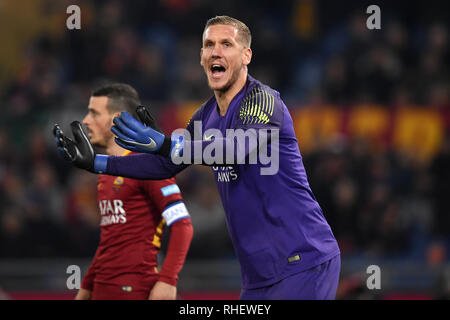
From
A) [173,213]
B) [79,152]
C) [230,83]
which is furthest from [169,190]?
[230,83]

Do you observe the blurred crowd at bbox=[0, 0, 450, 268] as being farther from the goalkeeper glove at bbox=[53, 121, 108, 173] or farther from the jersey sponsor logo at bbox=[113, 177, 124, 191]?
the goalkeeper glove at bbox=[53, 121, 108, 173]

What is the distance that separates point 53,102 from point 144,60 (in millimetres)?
1757

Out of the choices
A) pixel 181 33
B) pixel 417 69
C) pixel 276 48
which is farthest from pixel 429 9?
pixel 181 33

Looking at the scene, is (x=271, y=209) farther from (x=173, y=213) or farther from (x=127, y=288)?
(x=127, y=288)

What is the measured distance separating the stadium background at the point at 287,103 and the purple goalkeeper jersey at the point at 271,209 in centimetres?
405

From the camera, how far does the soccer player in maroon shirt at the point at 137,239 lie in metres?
5.13

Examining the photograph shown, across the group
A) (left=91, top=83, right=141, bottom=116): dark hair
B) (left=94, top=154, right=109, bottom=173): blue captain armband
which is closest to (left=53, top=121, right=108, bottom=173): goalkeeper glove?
(left=94, top=154, right=109, bottom=173): blue captain armband

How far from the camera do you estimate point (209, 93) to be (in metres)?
11.5

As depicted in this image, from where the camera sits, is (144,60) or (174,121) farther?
(144,60)

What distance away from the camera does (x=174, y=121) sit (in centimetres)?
1080

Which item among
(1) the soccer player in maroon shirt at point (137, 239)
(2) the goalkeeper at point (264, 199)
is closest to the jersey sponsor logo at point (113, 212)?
(1) the soccer player in maroon shirt at point (137, 239)

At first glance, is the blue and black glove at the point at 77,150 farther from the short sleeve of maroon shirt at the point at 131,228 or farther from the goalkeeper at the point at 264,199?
the short sleeve of maroon shirt at the point at 131,228

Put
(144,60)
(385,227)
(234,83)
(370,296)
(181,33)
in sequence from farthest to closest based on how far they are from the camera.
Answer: (181,33), (144,60), (385,227), (370,296), (234,83)

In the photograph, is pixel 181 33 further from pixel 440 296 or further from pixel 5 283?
pixel 440 296
